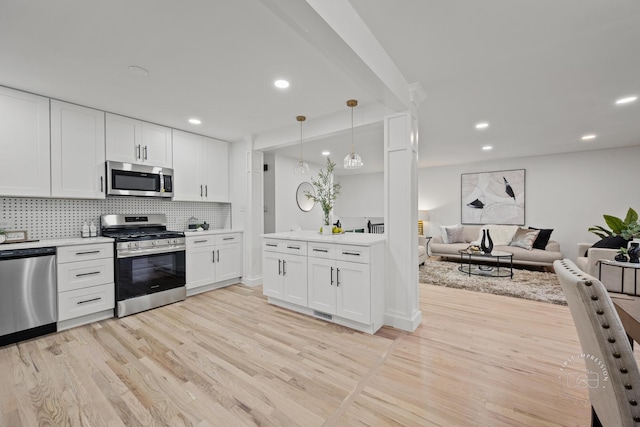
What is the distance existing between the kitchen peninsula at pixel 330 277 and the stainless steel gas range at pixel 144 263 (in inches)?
48.7

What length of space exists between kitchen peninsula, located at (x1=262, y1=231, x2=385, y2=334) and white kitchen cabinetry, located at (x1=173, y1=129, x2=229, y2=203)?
1.55 metres

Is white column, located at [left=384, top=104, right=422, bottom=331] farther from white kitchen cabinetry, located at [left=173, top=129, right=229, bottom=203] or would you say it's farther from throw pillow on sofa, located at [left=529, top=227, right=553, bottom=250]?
throw pillow on sofa, located at [left=529, top=227, right=553, bottom=250]

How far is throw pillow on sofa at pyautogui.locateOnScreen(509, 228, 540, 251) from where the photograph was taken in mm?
5352

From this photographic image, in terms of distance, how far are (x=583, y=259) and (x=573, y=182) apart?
89.6 inches

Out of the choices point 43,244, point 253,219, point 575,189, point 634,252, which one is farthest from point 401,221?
point 575,189

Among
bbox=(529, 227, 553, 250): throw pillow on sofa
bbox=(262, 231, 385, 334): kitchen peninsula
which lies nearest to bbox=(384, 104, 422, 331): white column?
bbox=(262, 231, 385, 334): kitchen peninsula

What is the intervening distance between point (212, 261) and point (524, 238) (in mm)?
6012

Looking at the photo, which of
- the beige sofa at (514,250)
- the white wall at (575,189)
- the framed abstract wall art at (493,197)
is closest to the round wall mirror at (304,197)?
the beige sofa at (514,250)

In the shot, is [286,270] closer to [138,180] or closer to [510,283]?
[138,180]

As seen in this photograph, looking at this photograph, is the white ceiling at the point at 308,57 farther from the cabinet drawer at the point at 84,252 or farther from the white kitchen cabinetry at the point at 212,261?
the white kitchen cabinetry at the point at 212,261

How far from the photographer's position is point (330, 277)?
9.39 feet

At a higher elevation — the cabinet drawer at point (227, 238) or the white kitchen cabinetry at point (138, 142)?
the white kitchen cabinetry at point (138, 142)

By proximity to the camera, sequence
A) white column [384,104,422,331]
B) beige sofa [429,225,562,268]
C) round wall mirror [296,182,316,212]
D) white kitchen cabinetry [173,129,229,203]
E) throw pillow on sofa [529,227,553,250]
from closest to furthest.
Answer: white column [384,104,422,331] → white kitchen cabinetry [173,129,229,203] → beige sofa [429,225,562,268] → throw pillow on sofa [529,227,553,250] → round wall mirror [296,182,316,212]

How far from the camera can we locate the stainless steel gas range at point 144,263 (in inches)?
121
